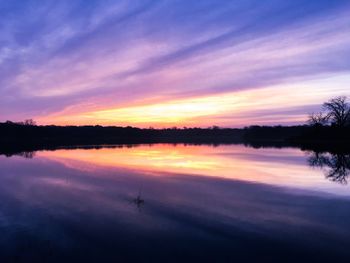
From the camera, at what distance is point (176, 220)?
1331 cm

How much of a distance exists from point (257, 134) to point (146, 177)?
139 metres

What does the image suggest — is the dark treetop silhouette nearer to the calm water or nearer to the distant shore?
the distant shore

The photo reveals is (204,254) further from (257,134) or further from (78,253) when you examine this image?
(257,134)

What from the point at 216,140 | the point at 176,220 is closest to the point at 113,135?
the point at 216,140

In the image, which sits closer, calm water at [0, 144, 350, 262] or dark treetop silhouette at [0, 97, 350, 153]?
calm water at [0, 144, 350, 262]

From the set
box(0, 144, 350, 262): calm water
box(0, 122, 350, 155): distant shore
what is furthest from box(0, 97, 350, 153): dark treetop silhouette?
box(0, 144, 350, 262): calm water

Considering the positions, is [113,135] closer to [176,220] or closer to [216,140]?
[216,140]

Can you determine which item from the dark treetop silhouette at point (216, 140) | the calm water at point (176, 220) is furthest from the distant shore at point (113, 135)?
the calm water at point (176, 220)

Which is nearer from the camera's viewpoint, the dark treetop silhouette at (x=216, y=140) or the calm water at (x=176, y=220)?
the calm water at (x=176, y=220)

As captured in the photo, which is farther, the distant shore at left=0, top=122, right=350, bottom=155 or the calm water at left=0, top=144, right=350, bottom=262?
the distant shore at left=0, top=122, right=350, bottom=155

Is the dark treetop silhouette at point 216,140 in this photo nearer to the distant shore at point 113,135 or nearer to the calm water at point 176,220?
the distant shore at point 113,135

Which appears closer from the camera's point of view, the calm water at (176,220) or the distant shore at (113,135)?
the calm water at (176,220)

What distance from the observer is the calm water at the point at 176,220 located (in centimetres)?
977

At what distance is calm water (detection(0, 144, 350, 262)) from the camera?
9.77 metres
